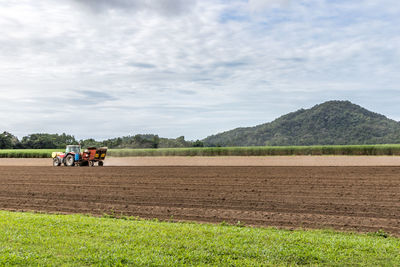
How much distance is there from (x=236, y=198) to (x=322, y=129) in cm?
11508

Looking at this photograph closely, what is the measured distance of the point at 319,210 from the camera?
13.5 meters

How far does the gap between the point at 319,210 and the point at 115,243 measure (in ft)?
25.6

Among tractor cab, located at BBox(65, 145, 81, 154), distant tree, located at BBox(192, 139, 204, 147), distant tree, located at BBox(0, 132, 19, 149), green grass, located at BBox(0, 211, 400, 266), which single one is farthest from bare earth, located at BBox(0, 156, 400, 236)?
distant tree, located at BBox(0, 132, 19, 149)

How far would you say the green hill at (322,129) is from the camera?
11144 centimetres

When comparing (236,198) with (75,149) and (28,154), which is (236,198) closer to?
(75,149)

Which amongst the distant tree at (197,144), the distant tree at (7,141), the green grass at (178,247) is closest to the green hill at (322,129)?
the distant tree at (197,144)

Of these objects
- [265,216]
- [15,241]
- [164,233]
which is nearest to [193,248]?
[164,233]

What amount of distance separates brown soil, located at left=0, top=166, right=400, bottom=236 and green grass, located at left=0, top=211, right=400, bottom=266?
2917mm

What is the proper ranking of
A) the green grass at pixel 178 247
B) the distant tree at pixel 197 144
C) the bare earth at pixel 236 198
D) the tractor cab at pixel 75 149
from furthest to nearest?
the distant tree at pixel 197 144, the tractor cab at pixel 75 149, the bare earth at pixel 236 198, the green grass at pixel 178 247

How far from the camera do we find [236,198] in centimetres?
1595

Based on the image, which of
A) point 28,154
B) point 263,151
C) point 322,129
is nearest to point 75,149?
point 263,151

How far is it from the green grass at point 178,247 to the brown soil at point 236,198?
292 centimetres

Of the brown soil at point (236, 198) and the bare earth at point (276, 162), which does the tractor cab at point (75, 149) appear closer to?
the bare earth at point (276, 162)

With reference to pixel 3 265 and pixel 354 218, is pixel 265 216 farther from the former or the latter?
pixel 3 265
